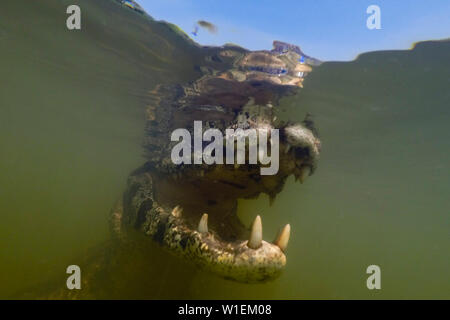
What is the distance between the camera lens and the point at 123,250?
14.4 ft

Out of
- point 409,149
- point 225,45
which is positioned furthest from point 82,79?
point 409,149

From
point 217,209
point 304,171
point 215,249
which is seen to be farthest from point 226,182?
point 215,249

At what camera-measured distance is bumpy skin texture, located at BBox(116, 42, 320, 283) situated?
2926mm

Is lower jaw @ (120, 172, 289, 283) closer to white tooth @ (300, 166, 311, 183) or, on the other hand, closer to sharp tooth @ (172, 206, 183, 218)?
sharp tooth @ (172, 206, 183, 218)

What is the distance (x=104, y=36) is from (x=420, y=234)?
69936 mm

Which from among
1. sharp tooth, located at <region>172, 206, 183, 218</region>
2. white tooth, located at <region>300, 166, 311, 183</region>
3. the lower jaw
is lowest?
the lower jaw

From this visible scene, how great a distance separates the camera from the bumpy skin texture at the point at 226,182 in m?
2.93

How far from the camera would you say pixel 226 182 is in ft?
13.9

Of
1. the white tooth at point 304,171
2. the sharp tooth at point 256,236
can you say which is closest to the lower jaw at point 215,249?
the sharp tooth at point 256,236

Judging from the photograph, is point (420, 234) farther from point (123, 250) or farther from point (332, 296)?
point (123, 250)

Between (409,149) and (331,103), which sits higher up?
(331,103)

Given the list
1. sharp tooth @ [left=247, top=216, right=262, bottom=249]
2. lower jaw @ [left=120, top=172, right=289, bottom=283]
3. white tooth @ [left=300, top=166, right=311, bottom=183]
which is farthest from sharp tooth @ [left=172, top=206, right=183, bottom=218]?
white tooth @ [left=300, top=166, right=311, bottom=183]
